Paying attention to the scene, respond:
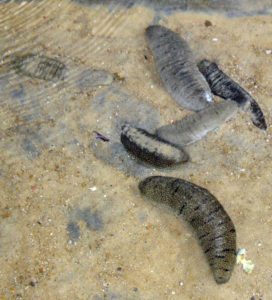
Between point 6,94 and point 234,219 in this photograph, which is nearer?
point 234,219

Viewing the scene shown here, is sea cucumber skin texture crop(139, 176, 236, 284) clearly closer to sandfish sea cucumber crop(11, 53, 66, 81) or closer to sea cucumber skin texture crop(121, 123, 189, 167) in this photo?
sea cucumber skin texture crop(121, 123, 189, 167)

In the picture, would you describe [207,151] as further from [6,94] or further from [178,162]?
[6,94]

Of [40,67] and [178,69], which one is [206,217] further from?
[40,67]

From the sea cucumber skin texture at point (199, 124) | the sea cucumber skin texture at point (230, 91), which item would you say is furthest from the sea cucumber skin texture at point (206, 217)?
the sea cucumber skin texture at point (230, 91)

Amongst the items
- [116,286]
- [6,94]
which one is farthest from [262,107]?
[6,94]

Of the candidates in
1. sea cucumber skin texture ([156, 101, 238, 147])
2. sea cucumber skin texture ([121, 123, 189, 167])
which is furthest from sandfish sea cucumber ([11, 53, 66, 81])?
sea cucumber skin texture ([156, 101, 238, 147])

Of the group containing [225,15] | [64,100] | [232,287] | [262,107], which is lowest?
[232,287]

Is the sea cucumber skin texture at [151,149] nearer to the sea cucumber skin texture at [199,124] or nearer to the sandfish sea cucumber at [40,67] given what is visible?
the sea cucumber skin texture at [199,124]
